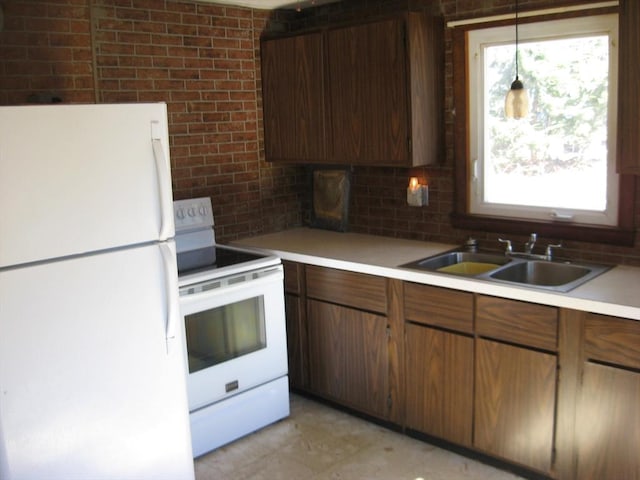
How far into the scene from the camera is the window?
122 inches

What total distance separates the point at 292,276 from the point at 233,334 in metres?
0.52

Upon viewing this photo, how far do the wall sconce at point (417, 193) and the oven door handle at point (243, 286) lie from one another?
34.4 inches

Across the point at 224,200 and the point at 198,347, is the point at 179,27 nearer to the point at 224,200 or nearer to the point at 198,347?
the point at 224,200

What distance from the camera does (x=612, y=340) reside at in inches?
101

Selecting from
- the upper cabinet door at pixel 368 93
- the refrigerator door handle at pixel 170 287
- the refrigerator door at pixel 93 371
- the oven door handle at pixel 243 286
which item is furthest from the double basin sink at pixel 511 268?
the refrigerator door at pixel 93 371

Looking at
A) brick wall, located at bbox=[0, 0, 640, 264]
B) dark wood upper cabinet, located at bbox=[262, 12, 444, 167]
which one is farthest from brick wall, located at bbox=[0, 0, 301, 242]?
dark wood upper cabinet, located at bbox=[262, 12, 444, 167]

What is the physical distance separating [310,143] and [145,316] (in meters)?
1.72

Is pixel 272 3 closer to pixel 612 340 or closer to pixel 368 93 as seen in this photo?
pixel 368 93

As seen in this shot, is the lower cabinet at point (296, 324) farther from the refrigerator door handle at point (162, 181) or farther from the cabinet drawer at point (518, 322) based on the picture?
the refrigerator door handle at point (162, 181)

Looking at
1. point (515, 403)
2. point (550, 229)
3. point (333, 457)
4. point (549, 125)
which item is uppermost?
point (549, 125)

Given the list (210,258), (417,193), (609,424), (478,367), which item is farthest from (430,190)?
(609,424)

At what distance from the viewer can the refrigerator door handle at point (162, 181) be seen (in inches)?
99.3

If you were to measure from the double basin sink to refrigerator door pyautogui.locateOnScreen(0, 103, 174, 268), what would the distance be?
1336 mm

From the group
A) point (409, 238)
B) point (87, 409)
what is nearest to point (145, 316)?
point (87, 409)
